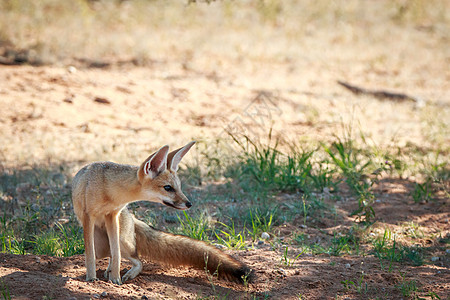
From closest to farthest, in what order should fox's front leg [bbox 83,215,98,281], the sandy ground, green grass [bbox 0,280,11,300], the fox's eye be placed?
green grass [bbox 0,280,11,300] < the sandy ground < the fox's eye < fox's front leg [bbox 83,215,98,281]

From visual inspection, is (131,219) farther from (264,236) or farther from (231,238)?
(264,236)

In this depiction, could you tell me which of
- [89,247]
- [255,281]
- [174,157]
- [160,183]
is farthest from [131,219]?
[255,281]

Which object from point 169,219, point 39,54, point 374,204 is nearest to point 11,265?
point 169,219

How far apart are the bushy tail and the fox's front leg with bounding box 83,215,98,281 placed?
505mm

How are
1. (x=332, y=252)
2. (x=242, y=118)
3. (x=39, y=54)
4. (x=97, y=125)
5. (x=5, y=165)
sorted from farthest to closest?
(x=39, y=54) < (x=242, y=118) < (x=97, y=125) < (x=5, y=165) < (x=332, y=252)

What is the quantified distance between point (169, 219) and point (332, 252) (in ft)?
5.65

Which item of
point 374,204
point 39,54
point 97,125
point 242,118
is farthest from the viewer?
point 39,54

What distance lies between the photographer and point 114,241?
3.97m

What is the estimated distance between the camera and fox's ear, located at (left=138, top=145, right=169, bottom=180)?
3693 mm

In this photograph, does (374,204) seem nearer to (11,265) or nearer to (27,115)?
(11,265)

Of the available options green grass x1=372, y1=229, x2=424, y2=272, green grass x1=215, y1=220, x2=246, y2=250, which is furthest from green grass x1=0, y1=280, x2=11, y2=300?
green grass x1=372, y1=229, x2=424, y2=272

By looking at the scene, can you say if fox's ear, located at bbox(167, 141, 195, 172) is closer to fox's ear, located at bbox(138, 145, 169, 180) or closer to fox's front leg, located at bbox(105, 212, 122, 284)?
fox's ear, located at bbox(138, 145, 169, 180)

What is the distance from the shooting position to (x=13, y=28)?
1198cm

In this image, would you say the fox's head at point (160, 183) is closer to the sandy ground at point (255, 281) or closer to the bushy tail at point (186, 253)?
the bushy tail at point (186, 253)
